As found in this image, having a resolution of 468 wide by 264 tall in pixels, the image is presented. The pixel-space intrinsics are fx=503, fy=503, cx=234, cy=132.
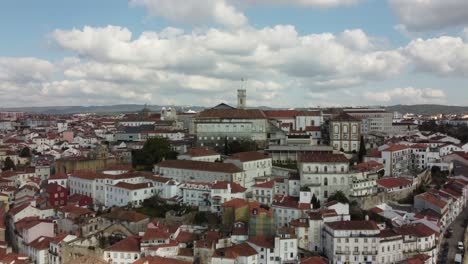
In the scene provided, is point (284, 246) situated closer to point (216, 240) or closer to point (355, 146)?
point (216, 240)

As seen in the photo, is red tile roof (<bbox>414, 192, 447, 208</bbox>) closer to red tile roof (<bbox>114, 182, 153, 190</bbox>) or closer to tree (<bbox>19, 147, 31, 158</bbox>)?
red tile roof (<bbox>114, 182, 153, 190</bbox>)

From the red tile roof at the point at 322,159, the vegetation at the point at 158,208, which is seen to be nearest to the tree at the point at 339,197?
the red tile roof at the point at 322,159

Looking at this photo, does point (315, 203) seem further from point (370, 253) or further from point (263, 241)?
point (263, 241)

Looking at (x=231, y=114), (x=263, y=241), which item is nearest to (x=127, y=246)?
(x=263, y=241)

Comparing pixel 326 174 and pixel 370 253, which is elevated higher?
pixel 326 174

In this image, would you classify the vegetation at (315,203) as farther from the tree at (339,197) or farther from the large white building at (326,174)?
the large white building at (326,174)

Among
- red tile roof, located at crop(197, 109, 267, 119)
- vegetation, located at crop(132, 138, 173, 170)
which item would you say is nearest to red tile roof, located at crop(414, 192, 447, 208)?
vegetation, located at crop(132, 138, 173, 170)
